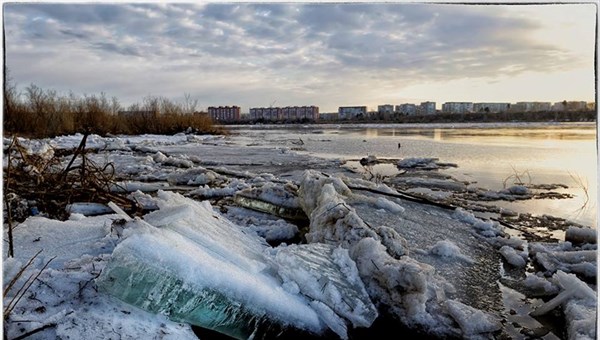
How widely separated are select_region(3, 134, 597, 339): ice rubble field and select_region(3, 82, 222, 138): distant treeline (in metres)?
8.59

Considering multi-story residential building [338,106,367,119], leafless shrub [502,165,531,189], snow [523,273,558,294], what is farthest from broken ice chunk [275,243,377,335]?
leafless shrub [502,165,531,189]

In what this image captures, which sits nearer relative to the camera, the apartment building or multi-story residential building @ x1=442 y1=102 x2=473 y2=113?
multi-story residential building @ x1=442 y1=102 x2=473 y2=113

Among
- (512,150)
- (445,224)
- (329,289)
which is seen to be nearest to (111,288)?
(329,289)

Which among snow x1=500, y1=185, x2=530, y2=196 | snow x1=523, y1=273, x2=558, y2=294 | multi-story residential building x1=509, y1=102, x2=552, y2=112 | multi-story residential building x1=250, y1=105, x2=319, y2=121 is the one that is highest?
multi-story residential building x1=250, y1=105, x2=319, y2=121

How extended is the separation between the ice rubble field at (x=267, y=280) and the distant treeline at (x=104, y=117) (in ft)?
28.2

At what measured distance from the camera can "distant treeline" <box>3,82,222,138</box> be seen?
449 inches

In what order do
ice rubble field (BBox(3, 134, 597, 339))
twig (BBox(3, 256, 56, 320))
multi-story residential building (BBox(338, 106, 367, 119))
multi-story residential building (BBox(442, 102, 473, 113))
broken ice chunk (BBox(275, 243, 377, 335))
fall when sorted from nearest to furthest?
1. twig (BBox(3, 256, 56, 320))
2. ice rubble field (BBox(3, 134, 597, 339))
3. broken ice chunk (BBox(275, 243, 377, 335))
4. multi-story residential building (BBox(442, 102, 473, 113))
5. multi-story residential building (BBox(338, 106, 367, 119))

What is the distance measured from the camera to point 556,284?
2.20m

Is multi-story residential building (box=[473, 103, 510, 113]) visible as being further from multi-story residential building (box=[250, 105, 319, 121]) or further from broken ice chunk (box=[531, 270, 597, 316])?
multi-story residential building (box=[250, 105, 319, 121])

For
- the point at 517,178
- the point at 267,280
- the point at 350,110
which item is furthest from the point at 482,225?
the point at 350,110

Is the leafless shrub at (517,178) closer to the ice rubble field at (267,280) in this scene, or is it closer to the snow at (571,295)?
the ice rubble field at (267,280)

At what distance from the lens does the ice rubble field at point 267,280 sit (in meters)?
1.42

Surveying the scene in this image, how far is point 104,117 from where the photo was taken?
1519 centimetres

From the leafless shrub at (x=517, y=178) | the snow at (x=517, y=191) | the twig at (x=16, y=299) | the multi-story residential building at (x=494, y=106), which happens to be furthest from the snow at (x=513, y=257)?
the leafless shrub at (x=517, y=178)
